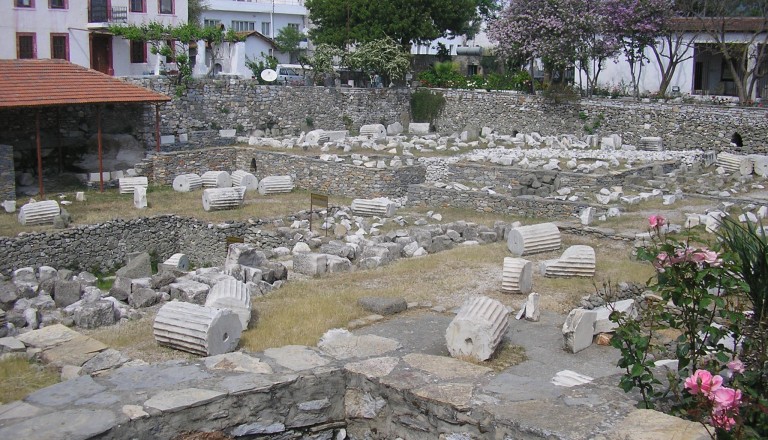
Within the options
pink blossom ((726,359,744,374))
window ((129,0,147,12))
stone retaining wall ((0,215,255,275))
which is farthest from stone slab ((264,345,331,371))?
window ((129,0,147,12))

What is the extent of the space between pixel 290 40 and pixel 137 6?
22261 millimetres

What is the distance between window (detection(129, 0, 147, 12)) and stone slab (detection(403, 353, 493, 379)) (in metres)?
28.6

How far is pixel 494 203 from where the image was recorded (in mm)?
22844

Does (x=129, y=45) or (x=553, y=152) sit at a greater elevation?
(x=129, y=45)

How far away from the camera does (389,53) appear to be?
35.8 meters

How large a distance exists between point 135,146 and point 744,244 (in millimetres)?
24463

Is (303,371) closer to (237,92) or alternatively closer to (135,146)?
(135,146)

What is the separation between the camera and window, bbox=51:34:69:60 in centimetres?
3134

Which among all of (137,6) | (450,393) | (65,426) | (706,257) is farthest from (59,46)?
(706,257)

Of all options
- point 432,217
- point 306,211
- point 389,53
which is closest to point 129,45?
point 389,53

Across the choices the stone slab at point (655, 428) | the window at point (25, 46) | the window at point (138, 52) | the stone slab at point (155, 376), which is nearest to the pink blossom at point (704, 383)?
the stone slab at point (655, 428)

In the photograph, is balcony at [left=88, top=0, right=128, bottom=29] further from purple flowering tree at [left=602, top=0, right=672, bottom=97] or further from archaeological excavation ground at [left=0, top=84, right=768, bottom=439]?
purple flowering tree at [left=602, top=0, right=672, bottom=97]

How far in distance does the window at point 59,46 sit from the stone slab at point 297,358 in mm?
26904

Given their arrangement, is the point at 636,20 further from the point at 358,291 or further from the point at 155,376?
the point at 155,376
